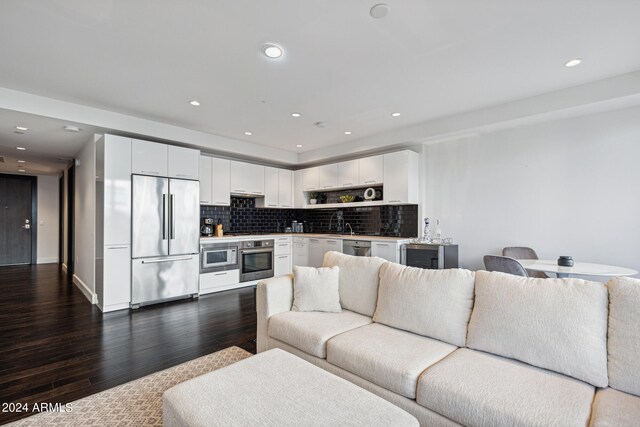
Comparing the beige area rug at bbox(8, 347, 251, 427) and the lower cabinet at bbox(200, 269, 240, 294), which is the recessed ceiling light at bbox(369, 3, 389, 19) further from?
the lower cabinet at bbox(200, 269, 240, 294)

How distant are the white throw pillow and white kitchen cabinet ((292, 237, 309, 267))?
3.28 meters

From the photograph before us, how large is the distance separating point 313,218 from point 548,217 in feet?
14.1

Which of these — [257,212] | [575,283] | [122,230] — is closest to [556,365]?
[575,283]

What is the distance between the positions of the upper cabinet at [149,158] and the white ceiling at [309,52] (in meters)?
0.52

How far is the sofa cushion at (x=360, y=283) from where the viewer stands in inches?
97.7

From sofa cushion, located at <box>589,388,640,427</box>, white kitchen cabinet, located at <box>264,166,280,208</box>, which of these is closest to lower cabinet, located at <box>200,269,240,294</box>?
white kitchen cabinet, located at <box>264,166,280,208</box>

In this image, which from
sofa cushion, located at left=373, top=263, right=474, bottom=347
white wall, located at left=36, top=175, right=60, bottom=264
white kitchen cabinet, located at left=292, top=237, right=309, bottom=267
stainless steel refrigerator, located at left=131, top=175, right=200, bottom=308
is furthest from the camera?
white wall, located at left=36, top=175, right=60, bottom=264

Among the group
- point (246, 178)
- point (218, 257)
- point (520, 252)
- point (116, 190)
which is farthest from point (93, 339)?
point (520, 252)

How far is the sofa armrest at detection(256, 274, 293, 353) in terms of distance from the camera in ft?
8.17

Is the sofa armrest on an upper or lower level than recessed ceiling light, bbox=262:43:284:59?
lower

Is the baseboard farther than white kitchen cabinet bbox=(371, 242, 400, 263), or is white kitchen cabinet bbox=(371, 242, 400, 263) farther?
white kitchen cabinet bbox=(371, 242, 400, 263)

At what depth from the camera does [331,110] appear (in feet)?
12.9

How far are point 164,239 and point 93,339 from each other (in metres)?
1.59

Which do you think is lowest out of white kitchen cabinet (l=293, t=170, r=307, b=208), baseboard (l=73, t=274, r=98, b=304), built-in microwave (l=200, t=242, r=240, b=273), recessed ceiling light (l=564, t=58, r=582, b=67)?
baseboard (l=73, t=274, r=98, b=304)
